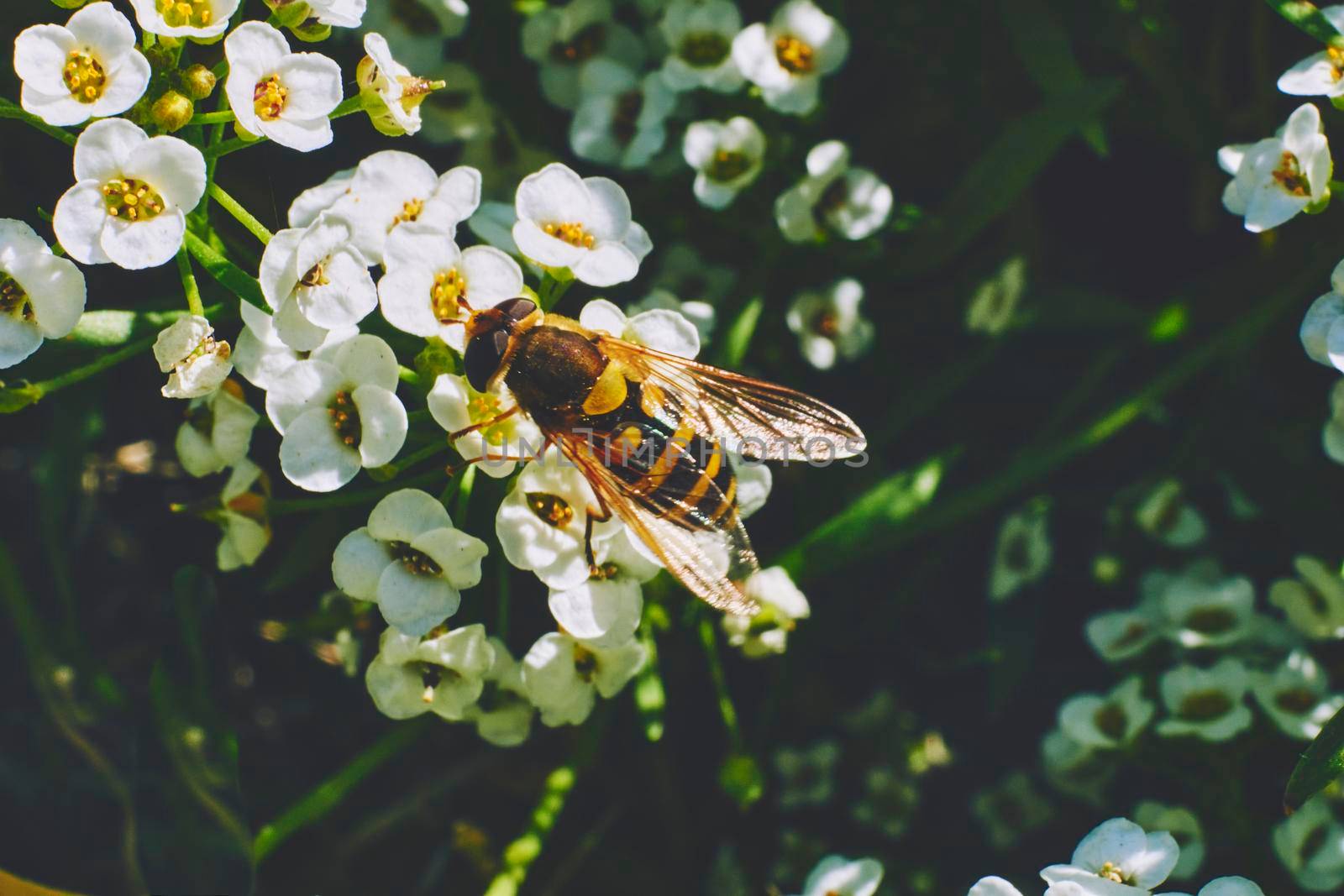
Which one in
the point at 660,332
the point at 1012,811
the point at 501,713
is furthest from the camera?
the point at 1012,811

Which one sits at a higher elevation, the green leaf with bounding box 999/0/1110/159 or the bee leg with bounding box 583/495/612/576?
the green leaf with bounding box 999/0/1110/159

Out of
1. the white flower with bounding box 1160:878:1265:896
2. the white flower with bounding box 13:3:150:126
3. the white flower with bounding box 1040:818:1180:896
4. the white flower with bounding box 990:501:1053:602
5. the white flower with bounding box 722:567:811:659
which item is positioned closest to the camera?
the white flower with bounding box 13:3:150:126

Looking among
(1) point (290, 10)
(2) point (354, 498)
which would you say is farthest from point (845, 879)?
(1) point (290, 10)

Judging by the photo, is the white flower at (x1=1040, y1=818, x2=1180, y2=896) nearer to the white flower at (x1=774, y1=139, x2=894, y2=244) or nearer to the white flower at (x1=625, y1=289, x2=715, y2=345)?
the white flower at (x1=625, y1=289, x2=715, y2=345)

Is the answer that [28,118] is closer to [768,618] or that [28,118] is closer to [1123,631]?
[768,618]

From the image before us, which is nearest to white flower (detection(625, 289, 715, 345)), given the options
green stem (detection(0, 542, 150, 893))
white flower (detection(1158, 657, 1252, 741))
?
white flower (detection(1158, 657, 1252, 741))

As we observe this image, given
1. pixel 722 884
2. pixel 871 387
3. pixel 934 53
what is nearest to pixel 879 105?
pixel 934 53

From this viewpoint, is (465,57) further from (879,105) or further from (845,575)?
(845,575)

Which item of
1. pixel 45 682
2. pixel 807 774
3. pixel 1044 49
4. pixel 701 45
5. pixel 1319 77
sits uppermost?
pixel 1319 77
